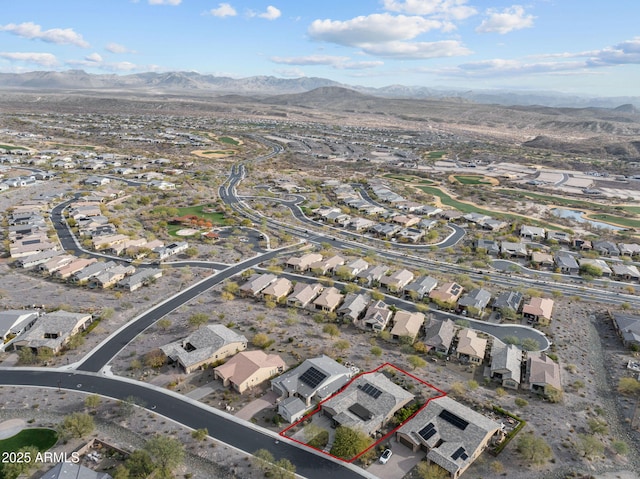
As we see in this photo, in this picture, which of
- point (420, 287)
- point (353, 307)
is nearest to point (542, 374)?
point (420, 287)

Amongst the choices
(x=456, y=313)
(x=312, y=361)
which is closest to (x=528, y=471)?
(x=312, y=361)

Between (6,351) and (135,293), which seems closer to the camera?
(6,351)

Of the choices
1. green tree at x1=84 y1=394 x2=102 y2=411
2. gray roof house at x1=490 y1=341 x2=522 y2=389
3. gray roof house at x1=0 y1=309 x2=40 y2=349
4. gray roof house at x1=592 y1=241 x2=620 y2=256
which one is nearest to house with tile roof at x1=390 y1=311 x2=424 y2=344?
gray roof house at x1=490 y1=341 x2=522 y2=389

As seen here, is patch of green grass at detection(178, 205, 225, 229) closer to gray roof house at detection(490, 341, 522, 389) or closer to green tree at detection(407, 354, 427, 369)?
green tree at detection(407, 354, 427, 369)

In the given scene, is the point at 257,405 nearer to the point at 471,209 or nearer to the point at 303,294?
the point at 303,294

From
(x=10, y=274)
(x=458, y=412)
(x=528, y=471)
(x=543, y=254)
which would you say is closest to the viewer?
(x=528, y=471)

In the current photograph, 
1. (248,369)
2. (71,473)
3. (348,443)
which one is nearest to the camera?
(71,473)

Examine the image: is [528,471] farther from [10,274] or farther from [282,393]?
[10,274]
